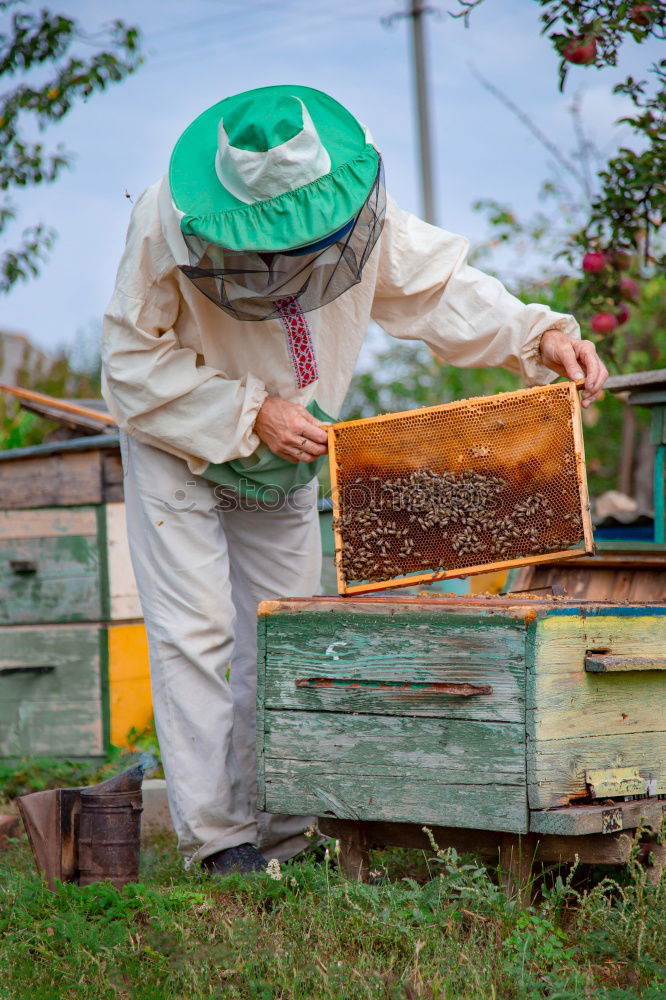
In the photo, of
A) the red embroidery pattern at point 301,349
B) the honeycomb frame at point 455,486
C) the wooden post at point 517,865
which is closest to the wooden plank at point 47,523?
the red embroidery pattern at point 301,349

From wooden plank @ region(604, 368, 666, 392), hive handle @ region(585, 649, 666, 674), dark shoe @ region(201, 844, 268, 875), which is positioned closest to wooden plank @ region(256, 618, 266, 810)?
dark shoe @ region(201, 844, 268, 875)

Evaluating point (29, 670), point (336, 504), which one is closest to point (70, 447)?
point (29, 670)

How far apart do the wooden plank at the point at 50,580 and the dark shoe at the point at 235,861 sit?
1788mm

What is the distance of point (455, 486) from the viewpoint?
9.23ft

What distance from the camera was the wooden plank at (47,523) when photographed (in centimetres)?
459

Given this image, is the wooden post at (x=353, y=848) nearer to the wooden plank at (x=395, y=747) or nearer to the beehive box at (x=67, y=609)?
the wooden plank at (x=395, y=747)

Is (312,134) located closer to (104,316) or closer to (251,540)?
(104,316)

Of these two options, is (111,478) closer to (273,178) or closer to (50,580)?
(50,580)

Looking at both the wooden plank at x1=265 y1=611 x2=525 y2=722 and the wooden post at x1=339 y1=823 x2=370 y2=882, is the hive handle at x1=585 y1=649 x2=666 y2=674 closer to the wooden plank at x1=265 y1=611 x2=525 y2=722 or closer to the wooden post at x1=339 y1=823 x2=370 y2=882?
the wooden plank at x1=265 y1=611 x2=525 y2=722

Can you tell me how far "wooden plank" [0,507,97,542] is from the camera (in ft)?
15.1

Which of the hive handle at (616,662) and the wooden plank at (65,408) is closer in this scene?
the hive handle at (616,662)

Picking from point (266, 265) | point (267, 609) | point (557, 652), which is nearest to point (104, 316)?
point (266, 265)

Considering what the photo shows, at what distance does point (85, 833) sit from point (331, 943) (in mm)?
846

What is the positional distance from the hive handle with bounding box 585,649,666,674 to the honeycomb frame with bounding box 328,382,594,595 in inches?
13.6
